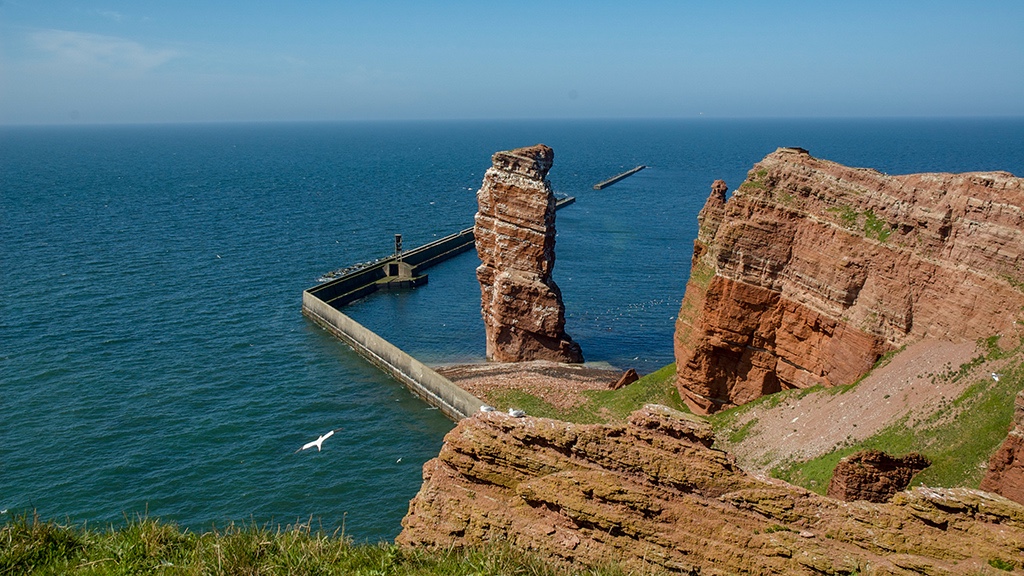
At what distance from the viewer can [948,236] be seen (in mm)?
30328

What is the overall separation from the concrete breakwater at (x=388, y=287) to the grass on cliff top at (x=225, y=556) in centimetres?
2587

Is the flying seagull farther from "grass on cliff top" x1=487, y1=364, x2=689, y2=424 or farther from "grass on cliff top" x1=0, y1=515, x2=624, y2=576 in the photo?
"grass on cliff top" x1=0, y1=515, x2=624, y2=576

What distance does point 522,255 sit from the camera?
174 feet

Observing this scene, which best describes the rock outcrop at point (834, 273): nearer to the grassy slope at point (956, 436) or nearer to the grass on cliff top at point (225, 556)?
the grassy slope at point (956, 436)

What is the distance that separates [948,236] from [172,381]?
43.1 meters

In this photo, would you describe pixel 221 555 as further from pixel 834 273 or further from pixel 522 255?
pixel 522 255

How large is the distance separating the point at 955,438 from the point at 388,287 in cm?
5960

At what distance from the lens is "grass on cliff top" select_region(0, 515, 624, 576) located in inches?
690

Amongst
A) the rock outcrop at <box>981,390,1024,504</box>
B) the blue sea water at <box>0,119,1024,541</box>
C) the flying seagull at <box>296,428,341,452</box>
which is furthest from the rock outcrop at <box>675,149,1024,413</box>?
the flying seagull at <box>296,428,341,452</box>

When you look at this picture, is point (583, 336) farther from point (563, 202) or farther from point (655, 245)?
point (563, 202)

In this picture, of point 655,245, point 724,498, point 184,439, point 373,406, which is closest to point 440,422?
point 373,406

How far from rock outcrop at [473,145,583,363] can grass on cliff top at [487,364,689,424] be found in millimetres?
9204

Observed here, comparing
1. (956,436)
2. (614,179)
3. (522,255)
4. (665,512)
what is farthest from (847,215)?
(614,179)

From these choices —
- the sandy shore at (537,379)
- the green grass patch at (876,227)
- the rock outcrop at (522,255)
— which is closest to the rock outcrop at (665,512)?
the green grass patch at (876,227)
